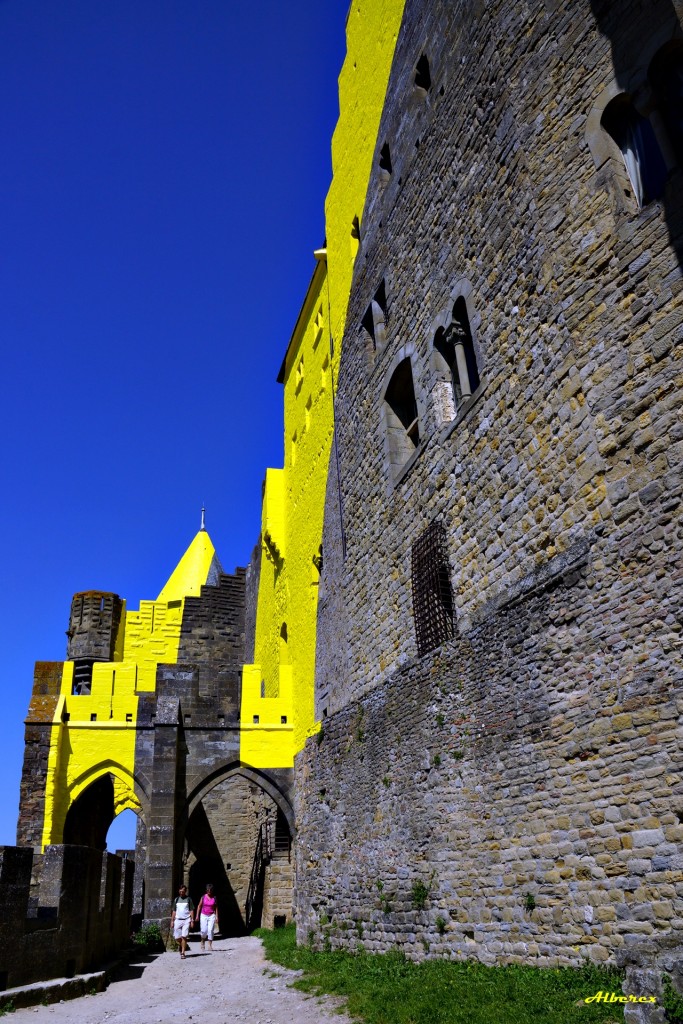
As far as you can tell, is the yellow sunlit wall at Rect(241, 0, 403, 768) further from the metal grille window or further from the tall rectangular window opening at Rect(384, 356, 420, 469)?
the metal grille window

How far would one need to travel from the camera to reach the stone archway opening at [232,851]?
62.3ft

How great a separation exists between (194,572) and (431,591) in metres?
18.5

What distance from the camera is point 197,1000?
808cm

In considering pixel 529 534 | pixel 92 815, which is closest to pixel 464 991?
pixel 529 534

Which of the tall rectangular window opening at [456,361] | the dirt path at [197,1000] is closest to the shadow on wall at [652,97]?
the tall rectangular window opening at [456,361]

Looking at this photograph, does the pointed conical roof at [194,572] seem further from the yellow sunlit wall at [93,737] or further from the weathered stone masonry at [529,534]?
the weathered stone masonry at [529,534]

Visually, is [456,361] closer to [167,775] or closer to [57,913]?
[57,913]

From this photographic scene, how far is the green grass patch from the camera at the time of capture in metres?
4.96

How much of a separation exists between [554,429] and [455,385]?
284cm

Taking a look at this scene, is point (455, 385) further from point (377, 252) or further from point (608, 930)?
point (608, 930)

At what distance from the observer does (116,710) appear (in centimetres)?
1600

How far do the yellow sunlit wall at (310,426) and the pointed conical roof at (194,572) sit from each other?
21.8 ft

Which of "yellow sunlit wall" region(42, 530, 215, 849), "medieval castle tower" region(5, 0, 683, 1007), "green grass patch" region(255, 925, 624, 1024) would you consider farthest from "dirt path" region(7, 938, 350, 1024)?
"yellow sunlit wall" region(42, 530, 215, 849)

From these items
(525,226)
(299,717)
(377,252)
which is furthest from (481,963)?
(377,252)
